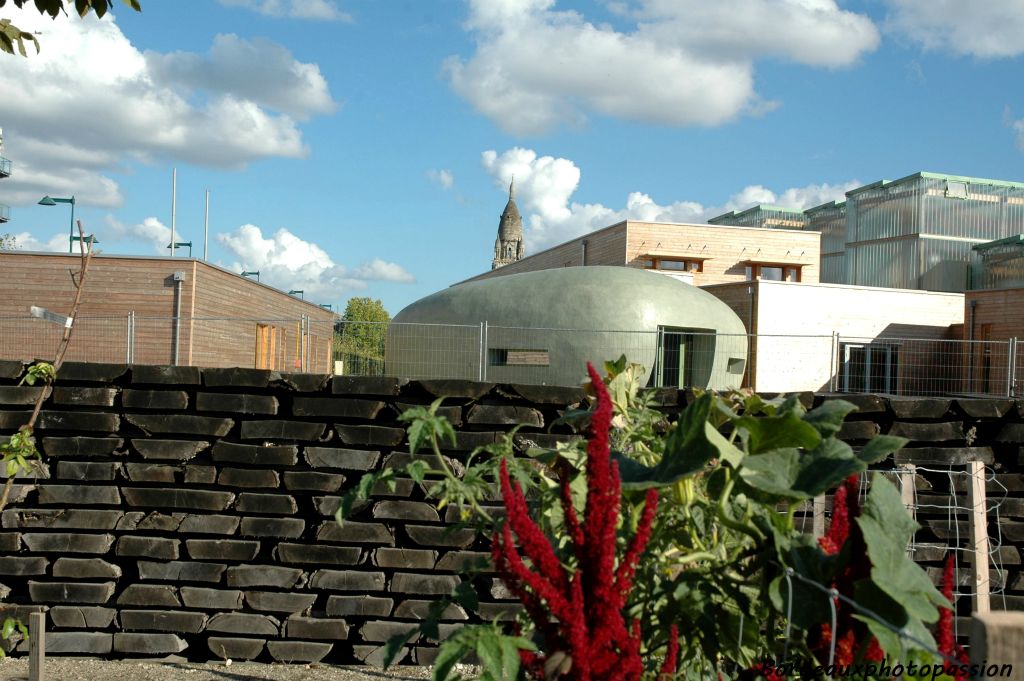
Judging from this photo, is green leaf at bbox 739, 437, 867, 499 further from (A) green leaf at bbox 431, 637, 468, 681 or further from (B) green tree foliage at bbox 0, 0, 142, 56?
(B) green tree foliage at bbox 0, 0, 142, 56

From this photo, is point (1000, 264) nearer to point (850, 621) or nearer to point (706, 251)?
point (706, 251)

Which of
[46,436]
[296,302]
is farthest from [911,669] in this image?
[296,302]

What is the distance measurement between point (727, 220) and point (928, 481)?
39112mm

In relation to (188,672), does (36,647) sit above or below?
above

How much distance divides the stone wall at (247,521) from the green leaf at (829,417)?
9.01ft

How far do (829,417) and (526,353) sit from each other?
10374mm

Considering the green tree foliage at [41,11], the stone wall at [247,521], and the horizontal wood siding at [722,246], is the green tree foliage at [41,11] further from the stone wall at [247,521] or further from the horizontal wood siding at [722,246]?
the horizontal wood siding at [722,246]

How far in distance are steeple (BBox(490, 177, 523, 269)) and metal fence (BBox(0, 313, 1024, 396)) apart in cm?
8718

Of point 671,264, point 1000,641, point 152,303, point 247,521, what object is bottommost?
point 247,521

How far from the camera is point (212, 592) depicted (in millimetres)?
4812

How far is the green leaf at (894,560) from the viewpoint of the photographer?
137 centimetres

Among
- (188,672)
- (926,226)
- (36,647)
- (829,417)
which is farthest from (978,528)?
(926,226)

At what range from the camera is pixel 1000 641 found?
1099 mm

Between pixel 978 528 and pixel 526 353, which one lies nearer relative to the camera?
pixel 978 528
